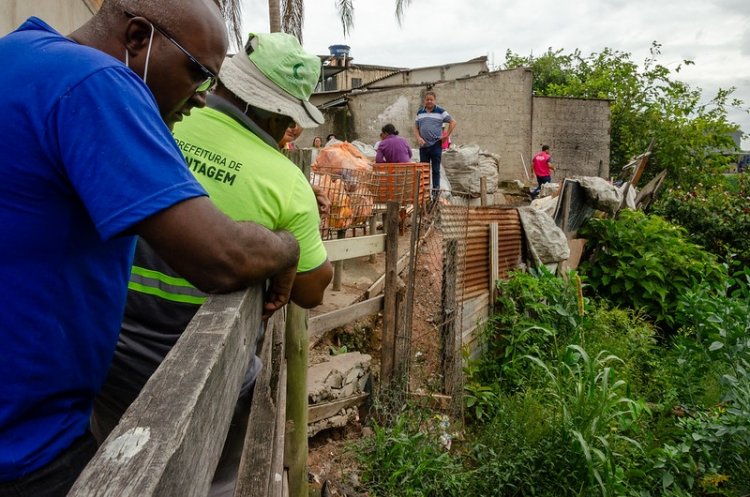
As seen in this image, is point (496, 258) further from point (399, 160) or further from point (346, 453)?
point (399, 160)

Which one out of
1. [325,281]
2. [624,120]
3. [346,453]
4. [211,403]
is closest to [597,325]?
[346,453]

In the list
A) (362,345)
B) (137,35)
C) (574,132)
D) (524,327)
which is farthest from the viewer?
(574,132)

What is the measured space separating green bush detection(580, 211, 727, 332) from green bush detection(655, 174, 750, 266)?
3.27 m

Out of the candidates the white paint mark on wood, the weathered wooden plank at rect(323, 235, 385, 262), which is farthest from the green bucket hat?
the weathered wooden plank at rect(323, 235, 385, 262)

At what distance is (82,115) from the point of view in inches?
41.6

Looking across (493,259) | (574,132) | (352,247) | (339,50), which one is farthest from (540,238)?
(339,50)

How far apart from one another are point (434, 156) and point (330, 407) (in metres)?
7.60

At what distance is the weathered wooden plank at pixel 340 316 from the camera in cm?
413

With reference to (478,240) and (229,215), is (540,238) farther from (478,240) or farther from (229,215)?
(229,215)

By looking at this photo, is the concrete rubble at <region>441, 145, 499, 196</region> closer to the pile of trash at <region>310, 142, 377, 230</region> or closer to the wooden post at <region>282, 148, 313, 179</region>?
the pile of trash at <region>310, 142, 377, 230</region>

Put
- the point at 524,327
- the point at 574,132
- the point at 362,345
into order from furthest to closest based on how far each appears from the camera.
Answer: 1. the point at 574,132
2. the point at 524,327
3. the point at 362,345

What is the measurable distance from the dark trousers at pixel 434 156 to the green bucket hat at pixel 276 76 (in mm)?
8689

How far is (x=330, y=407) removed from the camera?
4246mm

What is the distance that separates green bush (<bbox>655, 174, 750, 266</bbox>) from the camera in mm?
11833
